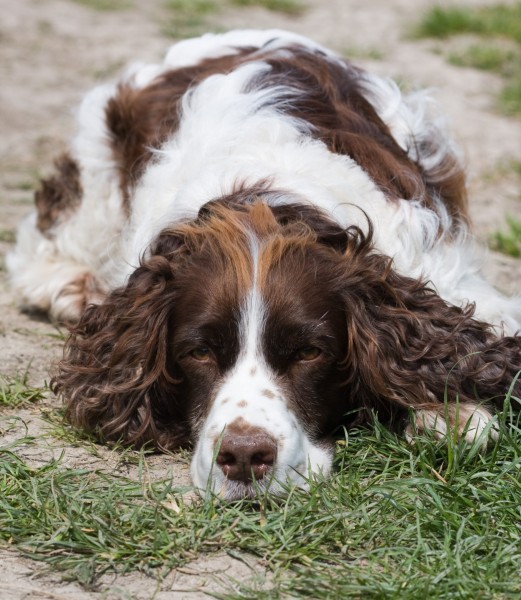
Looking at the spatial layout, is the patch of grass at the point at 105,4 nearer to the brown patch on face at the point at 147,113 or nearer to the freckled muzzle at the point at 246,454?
the brown patch on face at the point at 147,113

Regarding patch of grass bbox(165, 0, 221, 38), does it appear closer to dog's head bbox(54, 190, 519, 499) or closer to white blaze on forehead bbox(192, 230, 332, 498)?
dog's head bbox(54, 190, 519, 499)

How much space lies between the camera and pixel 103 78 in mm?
10102

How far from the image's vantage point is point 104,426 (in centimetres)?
415

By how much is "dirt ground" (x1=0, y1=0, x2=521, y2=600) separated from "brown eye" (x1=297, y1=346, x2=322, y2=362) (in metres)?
0.56

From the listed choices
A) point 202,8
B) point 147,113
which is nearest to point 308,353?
point 147,113

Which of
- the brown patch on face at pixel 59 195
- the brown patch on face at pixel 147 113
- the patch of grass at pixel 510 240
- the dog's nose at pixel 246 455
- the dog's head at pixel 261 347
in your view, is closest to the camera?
the dog's nose at pixel 246 455

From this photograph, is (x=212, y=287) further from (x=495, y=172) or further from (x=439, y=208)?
(x=495, y=172)

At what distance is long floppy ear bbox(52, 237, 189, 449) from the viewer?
4094mm

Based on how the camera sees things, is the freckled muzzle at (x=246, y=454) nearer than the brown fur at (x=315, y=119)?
Yes

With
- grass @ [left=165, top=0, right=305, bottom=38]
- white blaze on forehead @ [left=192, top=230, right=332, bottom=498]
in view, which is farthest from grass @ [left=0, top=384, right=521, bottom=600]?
grass @ [left=165, top=0, right=305, bottom=38]

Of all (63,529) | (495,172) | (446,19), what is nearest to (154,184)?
(63,529)

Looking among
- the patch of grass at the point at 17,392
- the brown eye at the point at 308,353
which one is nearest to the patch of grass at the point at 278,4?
the patch of grass at the point at 17,392

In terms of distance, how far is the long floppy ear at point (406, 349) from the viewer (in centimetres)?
399

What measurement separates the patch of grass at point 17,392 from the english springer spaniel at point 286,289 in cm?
24
